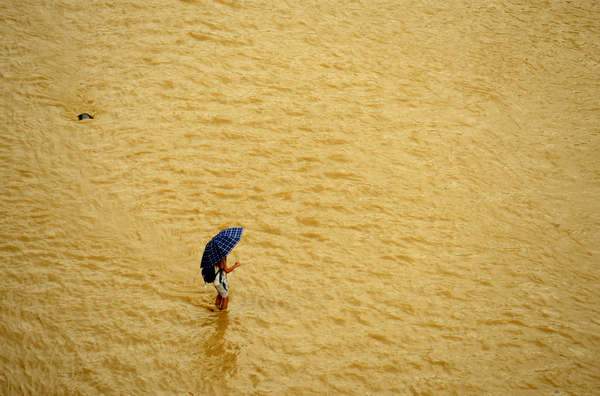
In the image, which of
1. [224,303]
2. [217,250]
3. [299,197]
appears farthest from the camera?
[299,197]

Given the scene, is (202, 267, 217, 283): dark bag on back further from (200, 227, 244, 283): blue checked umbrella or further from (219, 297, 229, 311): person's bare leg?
(219, 297, 229, 311): person's bare leg

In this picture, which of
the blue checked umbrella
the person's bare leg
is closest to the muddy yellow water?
the person's bare leg

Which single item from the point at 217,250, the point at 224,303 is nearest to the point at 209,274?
the point at 217,250

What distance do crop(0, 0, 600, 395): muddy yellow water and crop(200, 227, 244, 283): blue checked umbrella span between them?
0.64 metres

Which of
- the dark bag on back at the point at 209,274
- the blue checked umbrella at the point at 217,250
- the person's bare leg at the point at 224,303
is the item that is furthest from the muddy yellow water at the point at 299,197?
the blue checked umbrella at the point at 217,250

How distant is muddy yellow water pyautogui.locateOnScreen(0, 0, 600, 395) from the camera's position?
406 centimetres

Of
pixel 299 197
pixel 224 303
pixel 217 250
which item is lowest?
pixel 224 303

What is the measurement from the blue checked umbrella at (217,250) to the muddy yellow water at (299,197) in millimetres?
645

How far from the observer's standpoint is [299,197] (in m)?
5.92

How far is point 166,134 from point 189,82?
54.9 inches

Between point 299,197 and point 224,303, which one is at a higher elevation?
point 299,197

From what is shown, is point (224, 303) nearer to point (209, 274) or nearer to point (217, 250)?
point (209, 274)

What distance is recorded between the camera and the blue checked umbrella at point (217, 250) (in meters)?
3.91

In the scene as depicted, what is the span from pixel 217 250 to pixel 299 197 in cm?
220
